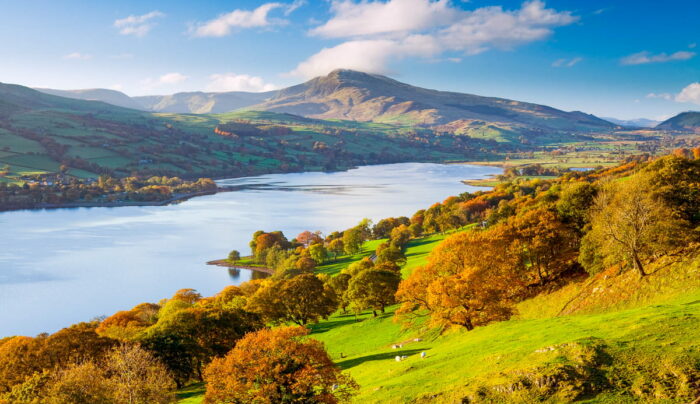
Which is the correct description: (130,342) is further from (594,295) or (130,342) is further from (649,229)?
(649,229)

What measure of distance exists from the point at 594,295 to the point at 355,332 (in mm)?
26460

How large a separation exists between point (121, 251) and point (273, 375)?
411 ft

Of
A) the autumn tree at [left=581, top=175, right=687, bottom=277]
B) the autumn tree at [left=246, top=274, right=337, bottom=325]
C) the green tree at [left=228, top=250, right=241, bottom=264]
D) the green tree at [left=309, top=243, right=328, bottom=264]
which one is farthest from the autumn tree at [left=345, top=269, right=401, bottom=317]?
the green tree at [left=228, top=250, right=241, bottom=264]

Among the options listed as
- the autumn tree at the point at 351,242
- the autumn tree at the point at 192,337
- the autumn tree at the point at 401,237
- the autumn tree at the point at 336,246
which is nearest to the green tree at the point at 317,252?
the autumn tree at the point at 351,242

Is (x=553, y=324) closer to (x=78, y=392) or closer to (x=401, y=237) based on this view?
(x=78, y=392)

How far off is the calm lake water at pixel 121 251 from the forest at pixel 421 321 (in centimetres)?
3420

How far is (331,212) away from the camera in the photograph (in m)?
179

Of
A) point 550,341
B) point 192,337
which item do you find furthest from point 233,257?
point 550,341

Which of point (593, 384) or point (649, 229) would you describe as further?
point (649, 229)

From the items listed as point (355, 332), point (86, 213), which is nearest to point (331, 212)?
point (86, 213)

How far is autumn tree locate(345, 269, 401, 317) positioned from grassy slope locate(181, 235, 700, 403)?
547 inches

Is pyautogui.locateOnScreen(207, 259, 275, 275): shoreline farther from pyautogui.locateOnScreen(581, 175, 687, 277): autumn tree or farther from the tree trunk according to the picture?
the tree trunk

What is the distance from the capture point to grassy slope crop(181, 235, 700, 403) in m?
17.9

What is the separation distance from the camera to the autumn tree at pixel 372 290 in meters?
56.4
